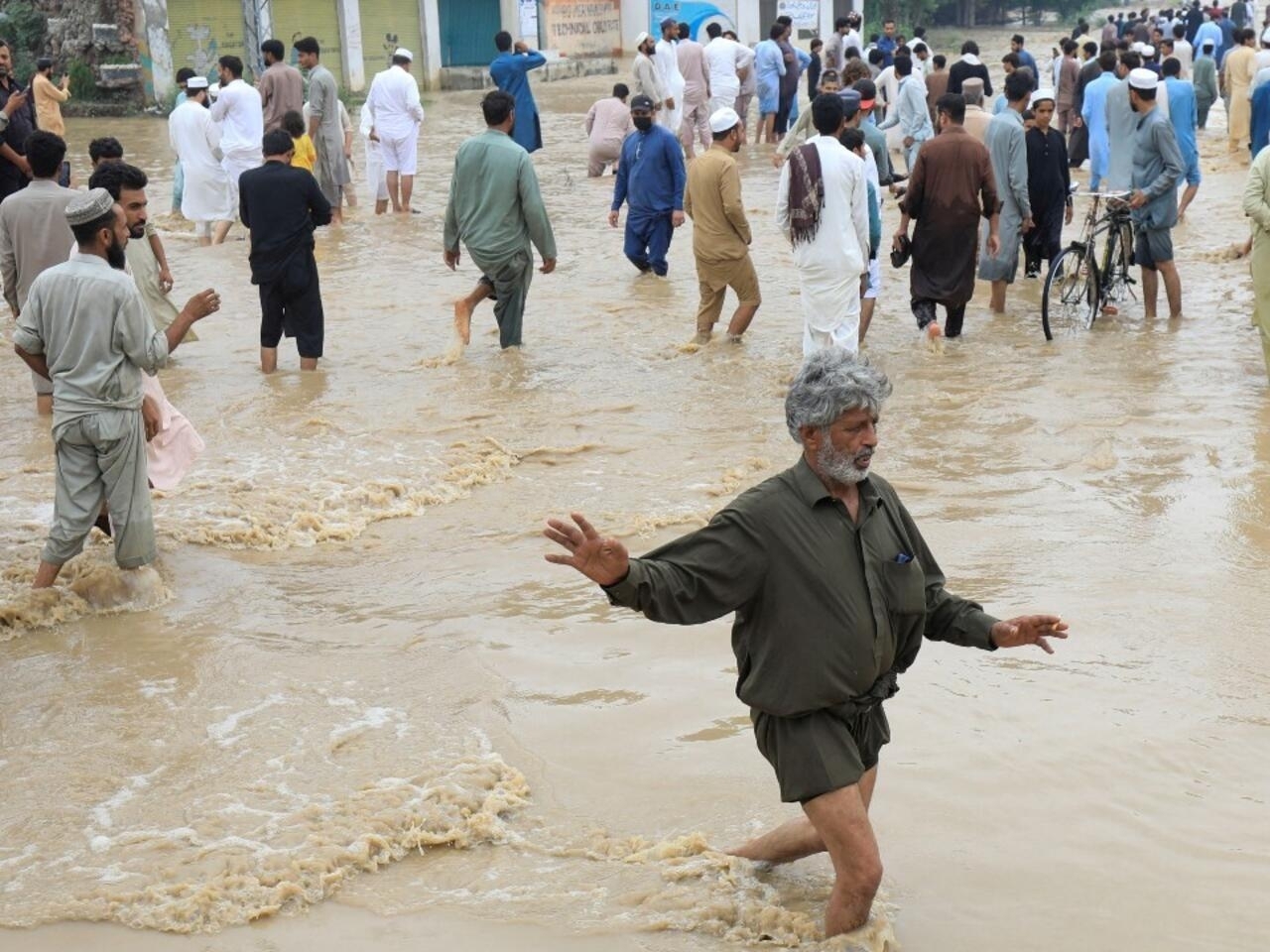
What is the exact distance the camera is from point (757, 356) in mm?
10539

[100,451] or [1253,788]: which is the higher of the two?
[100,451]

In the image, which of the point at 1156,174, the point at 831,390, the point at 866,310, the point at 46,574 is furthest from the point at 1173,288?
the point at 831,390

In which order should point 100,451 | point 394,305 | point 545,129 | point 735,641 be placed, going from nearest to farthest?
point 735,641 → point 100,451 → point 394,305 → point 545,129

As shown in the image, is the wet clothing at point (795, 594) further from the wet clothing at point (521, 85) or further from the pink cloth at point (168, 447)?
the wet clothing at point (521, 85)

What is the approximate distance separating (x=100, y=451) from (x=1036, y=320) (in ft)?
24.0

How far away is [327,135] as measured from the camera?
15.1 metres

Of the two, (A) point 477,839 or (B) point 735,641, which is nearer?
(B) point 735,641

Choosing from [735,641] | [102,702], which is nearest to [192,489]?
[102,702]

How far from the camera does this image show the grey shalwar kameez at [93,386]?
5930mm

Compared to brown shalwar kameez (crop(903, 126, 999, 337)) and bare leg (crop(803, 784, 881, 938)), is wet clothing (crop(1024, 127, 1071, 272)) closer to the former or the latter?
brown shalwar kameez (crop(903, 126, 999, 337))

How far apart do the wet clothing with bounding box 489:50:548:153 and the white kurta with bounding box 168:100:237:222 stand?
3.71 meters

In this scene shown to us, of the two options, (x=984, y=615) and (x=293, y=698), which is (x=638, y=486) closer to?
(x=293, y=698)

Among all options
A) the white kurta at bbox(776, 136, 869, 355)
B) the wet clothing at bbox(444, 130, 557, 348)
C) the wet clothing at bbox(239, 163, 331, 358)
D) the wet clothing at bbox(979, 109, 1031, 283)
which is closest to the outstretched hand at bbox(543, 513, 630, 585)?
the white kurta at bbox(776, 136, 869, 355)

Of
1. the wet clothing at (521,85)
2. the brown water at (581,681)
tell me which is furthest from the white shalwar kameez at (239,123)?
the brown water at (581,681)
